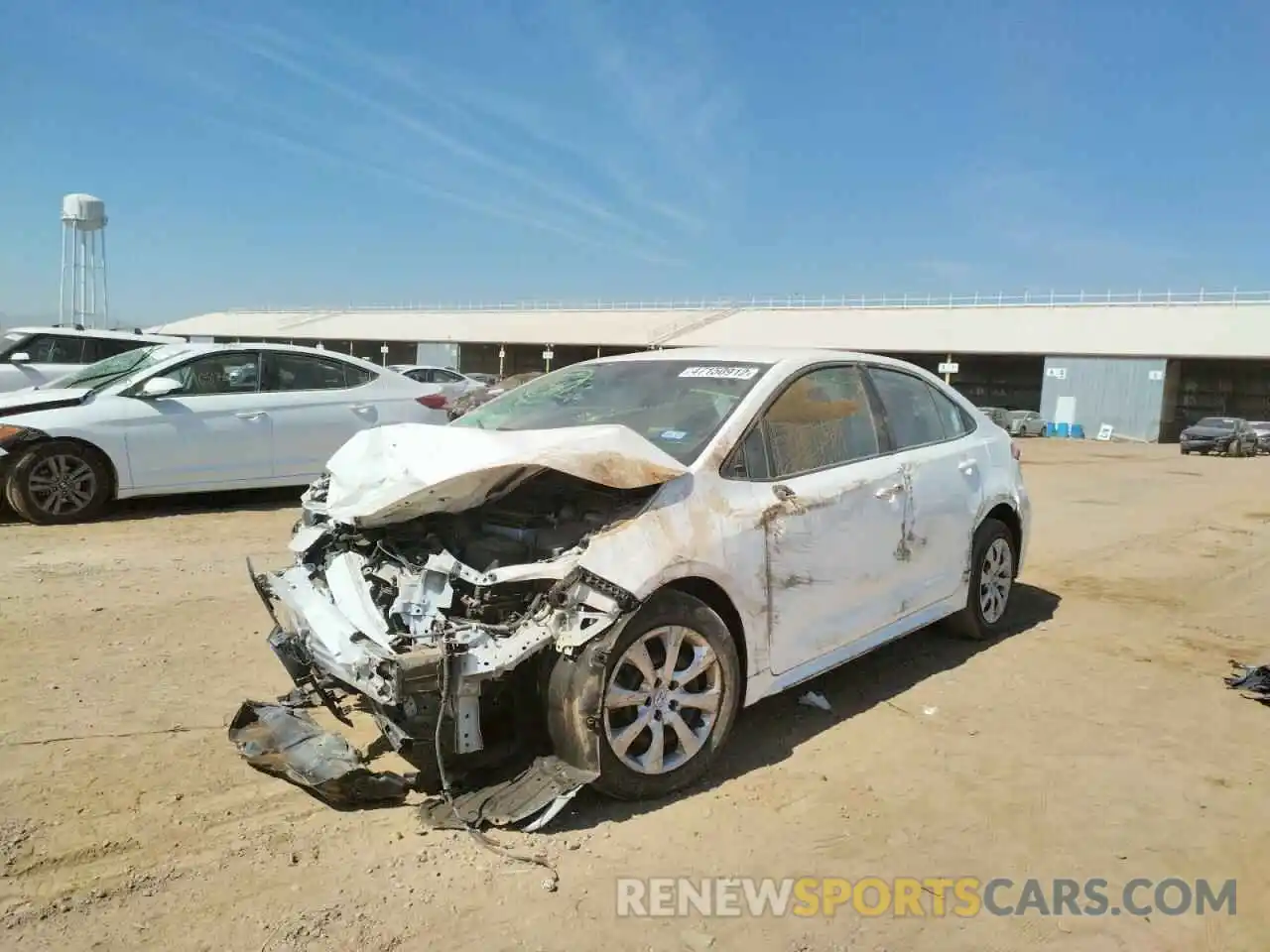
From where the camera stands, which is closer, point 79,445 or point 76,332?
point 79,445

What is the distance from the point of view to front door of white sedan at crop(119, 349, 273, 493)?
309 inches

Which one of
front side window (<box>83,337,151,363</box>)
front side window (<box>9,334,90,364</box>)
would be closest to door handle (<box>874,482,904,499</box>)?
front side window (<box>83,337,151,363</box>)

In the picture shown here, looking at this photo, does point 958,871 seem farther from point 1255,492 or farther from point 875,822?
point 1255,492

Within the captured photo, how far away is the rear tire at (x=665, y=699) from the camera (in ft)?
10.2

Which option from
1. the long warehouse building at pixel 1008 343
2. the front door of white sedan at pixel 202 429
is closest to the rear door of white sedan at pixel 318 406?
the front door of white sedan at pixel 202 429

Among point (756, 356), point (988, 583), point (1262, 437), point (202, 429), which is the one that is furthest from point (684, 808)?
point (1262, 437)

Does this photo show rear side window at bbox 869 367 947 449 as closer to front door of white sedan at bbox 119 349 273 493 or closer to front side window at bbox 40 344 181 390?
front door of white sedan at bbox 119 349 273 493

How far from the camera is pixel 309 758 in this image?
10.9ft

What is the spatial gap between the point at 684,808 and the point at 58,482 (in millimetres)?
6745

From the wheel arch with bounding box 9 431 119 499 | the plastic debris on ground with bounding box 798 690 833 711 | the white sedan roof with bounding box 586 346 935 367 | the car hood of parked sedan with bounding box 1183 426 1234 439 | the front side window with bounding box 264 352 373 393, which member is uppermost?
the white sedan roof with bounding box 586 346 935 367

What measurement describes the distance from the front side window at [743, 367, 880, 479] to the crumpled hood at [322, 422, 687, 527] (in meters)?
Result: 0.60

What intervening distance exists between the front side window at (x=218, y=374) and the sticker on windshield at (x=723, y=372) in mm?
5678

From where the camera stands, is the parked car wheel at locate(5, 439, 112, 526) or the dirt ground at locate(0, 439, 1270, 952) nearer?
the dirt ground at locate(0, 439, 1270, 952)

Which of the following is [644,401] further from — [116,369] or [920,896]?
[116,369]
